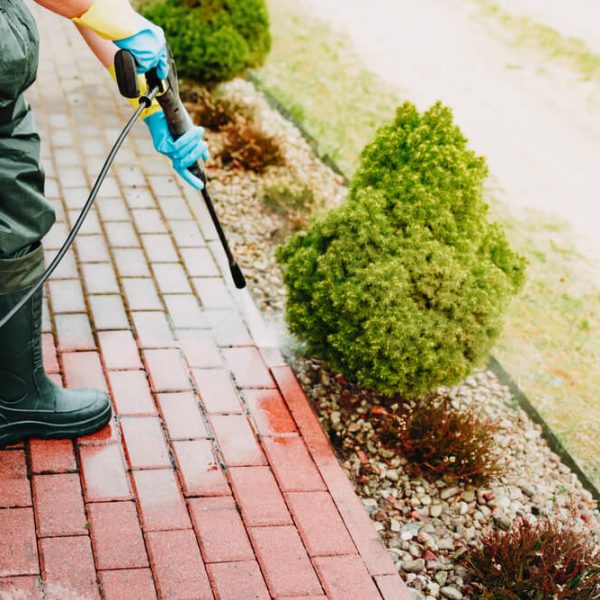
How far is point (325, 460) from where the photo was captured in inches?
112

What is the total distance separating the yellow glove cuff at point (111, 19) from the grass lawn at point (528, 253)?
2.47 meters

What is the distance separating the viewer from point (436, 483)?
2938mm

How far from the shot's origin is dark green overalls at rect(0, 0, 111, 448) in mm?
2082

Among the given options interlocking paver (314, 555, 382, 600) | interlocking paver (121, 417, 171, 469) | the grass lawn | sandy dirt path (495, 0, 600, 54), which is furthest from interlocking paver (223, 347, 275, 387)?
sandy dirt path (495, 0, 600, 54)

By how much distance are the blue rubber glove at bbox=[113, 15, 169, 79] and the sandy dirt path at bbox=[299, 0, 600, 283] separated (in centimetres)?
346

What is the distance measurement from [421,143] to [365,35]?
6.17 meters

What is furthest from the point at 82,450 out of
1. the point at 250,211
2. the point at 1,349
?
the point at 250,211

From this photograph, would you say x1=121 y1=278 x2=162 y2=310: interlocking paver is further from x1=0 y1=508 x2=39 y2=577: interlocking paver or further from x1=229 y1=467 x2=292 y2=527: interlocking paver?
x1=0 y1=508 x2=39 y2=577: interlocking paver

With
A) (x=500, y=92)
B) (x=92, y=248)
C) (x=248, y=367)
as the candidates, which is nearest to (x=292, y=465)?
(x=248, y=367)

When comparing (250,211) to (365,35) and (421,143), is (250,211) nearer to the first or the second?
(421,143)

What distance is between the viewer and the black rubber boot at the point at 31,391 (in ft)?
7.80

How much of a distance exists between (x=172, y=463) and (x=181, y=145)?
1130mm

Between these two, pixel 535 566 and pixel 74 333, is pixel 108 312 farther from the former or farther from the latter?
pixel 535 566

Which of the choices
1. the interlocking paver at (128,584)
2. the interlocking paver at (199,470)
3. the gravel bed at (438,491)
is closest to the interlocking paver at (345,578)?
the gravel bed at (438,491)
